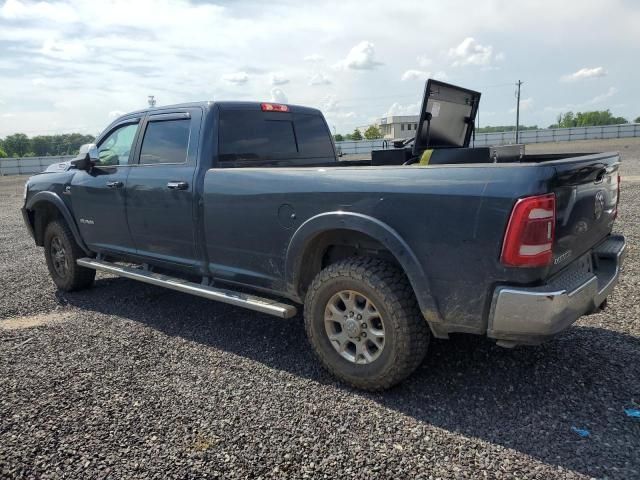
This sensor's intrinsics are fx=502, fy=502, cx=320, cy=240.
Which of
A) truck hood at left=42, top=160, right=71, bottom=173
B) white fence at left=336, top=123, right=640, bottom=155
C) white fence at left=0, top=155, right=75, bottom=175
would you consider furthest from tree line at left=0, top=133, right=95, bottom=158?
truck hood at left=42, top=160, right=71, bottom=173

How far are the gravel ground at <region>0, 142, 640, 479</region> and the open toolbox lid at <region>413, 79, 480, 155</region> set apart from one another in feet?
6.01

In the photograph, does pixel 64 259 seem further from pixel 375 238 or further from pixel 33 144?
pixel 33 144

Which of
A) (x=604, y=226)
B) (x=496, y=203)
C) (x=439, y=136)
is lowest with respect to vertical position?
Answer: (x=604, y=226)

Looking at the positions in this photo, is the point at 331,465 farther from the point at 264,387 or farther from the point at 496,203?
the point at 496,203

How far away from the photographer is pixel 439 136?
15.6 ft

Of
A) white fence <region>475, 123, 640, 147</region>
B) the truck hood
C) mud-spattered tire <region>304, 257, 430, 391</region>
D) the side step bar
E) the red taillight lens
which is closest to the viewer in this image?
mud-spattered tire <region>304, 257, 430, 391</region>

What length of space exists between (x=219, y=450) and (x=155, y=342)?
5.99ft

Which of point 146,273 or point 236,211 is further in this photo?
point 146,273

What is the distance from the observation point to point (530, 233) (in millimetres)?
2570

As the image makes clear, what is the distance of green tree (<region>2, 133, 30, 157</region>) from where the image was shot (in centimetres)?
8981

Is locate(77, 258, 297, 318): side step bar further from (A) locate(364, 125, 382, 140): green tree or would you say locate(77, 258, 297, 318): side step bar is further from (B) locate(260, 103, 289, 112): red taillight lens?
(A) locate(364, 125, 382, 140): green tree

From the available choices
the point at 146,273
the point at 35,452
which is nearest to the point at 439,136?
the point at 146,273

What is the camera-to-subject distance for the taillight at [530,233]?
2.54 metres

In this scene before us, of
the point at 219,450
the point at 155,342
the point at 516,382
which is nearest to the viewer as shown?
the point at 219,450
